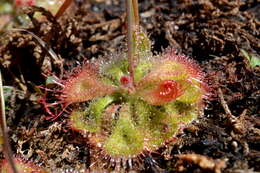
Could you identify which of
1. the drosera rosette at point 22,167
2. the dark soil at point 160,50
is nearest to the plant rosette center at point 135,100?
the dark soil at point 160,50

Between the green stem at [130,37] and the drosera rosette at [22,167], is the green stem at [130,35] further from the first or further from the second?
the drosera rosette at [22,167]

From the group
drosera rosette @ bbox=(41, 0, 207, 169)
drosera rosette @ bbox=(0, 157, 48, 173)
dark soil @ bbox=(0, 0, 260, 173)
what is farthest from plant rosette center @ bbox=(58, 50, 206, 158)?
drosera rosette @ bbox=(0, 157, 48, 173)

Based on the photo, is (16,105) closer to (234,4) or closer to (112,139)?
(112,139)

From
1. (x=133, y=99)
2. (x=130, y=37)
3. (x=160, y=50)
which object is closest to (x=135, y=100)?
(x=133, y=99)

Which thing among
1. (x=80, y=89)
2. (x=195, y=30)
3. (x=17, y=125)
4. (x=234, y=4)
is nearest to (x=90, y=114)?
(x=80, y=89)

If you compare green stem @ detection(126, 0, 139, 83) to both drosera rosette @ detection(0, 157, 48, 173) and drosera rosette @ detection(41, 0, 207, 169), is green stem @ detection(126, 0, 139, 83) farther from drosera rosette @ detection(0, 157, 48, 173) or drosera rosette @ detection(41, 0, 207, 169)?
drosera rosette @ detection(0, 157, 48, 173)

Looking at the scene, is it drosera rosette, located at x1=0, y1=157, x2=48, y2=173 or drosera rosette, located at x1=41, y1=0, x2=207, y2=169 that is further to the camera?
drosera rosette, located at x1=41, y1=0, x2=207, y2=169

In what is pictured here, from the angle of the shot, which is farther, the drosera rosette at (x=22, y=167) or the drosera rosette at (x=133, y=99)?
the drosera rosette at (x=133, y=99)

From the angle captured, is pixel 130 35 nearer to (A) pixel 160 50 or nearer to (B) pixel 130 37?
(B) pixel 130 37
